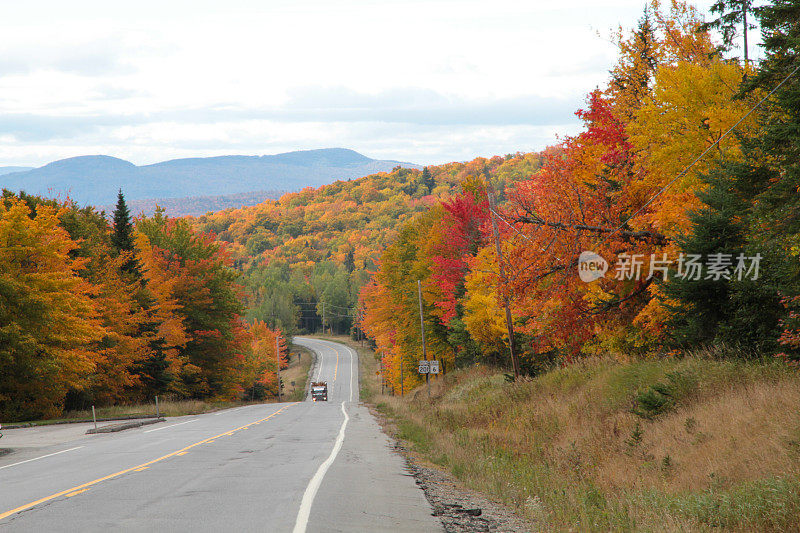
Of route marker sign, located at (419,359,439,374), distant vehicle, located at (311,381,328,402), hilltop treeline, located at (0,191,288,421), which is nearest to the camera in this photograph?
hilltop treeline, located at (0,191,288,421)

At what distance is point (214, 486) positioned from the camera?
11031 mm

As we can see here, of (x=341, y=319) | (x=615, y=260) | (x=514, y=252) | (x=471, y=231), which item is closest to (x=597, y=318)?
(x=615, y=260)

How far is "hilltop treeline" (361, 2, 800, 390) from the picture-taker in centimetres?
1655

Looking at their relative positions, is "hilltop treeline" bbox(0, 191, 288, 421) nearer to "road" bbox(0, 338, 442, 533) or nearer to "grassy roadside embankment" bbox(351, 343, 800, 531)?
"road" bbox(0, 338, 442, 533)

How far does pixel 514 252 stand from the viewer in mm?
24141

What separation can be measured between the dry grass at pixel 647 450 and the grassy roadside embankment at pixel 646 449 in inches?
1.1

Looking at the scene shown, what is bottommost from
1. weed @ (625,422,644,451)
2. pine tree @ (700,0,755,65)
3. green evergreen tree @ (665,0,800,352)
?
weed @ (625,422,644,451)

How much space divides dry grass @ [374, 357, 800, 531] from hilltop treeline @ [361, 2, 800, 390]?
1952 millimetres

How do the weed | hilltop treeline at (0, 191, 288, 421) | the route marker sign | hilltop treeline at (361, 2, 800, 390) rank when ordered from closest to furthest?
the weed → hilltop treeline at (361, 2, 800, 390) → hilltop treeline at (0, 191, 288, 421) → the route marker sign

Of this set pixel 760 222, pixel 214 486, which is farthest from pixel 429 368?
pixel 214 486

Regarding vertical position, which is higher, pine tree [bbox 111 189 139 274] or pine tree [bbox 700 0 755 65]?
pine tree [bbox 700 0 755 65]

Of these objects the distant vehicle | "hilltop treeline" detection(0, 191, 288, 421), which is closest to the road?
"hilltop treeline" detection(0, 191, 288, 421)

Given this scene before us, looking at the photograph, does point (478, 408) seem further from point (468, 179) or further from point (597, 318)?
point (468, 179)

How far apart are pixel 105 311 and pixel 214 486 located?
34.6 meters
